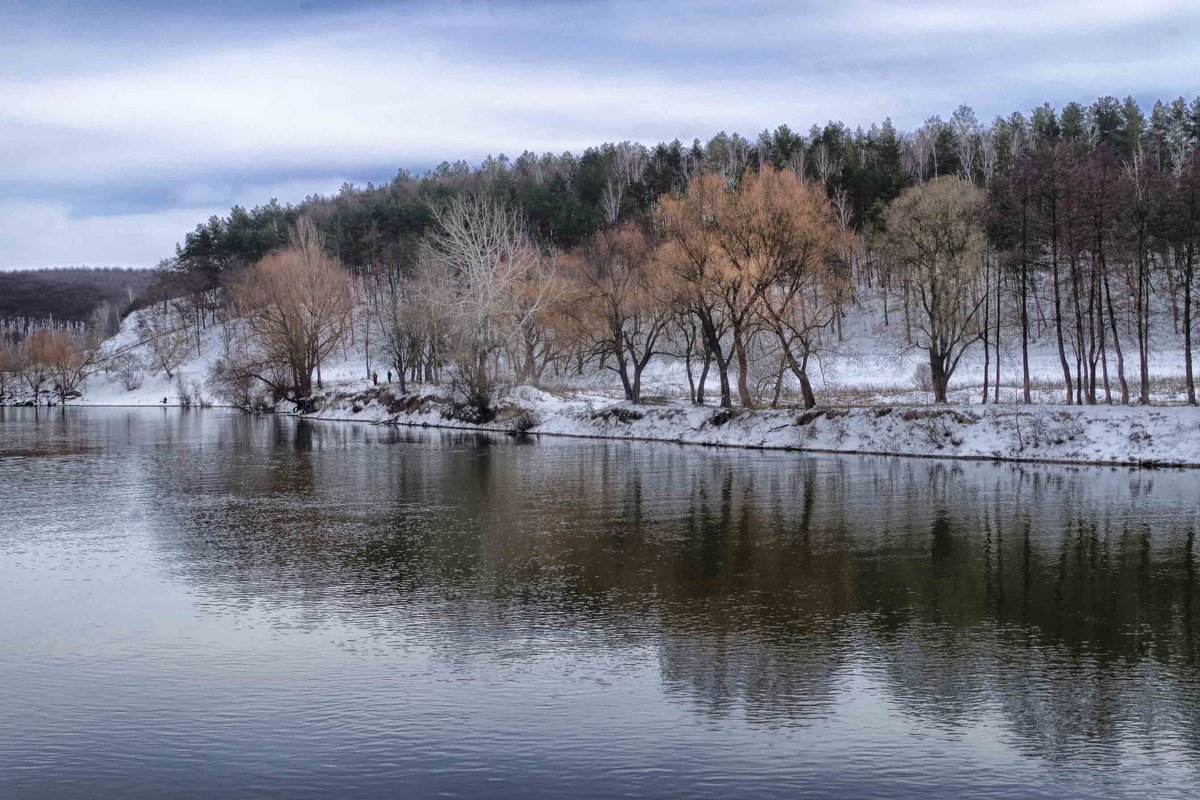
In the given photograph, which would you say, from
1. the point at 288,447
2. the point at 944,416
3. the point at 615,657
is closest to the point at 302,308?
the point at 288,447

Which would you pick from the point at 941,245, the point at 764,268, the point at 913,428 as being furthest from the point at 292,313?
the point at 913,428

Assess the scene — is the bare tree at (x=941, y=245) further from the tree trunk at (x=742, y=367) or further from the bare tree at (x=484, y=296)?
the bare tree at (x=484, y=296)

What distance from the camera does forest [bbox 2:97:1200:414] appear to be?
153ft

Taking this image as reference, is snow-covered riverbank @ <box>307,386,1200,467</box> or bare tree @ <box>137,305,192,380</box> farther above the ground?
bare tree @ <box>137,305,192,380</box>

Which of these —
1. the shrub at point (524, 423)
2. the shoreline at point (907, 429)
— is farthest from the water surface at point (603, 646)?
the shrub at point (524, 423)

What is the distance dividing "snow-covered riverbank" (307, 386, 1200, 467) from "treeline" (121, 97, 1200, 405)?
314 cm

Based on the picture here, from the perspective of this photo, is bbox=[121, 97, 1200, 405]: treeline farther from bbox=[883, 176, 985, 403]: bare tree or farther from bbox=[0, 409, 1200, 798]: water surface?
bbox=[0, 409, 1200, 798]: water surface

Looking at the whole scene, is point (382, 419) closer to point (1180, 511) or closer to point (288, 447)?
point (288, 447)

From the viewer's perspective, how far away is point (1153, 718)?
10211mm

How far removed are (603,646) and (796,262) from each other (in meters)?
36.8

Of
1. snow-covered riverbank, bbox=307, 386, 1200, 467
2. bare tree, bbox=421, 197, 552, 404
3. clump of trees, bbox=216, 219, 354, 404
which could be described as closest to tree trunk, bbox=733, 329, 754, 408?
snow-covered riverbank, bbox=307, 386, 1200, 467

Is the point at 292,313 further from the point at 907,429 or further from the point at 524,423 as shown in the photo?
the point at 907,429

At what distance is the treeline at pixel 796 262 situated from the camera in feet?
152

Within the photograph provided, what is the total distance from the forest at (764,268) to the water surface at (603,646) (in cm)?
2133
